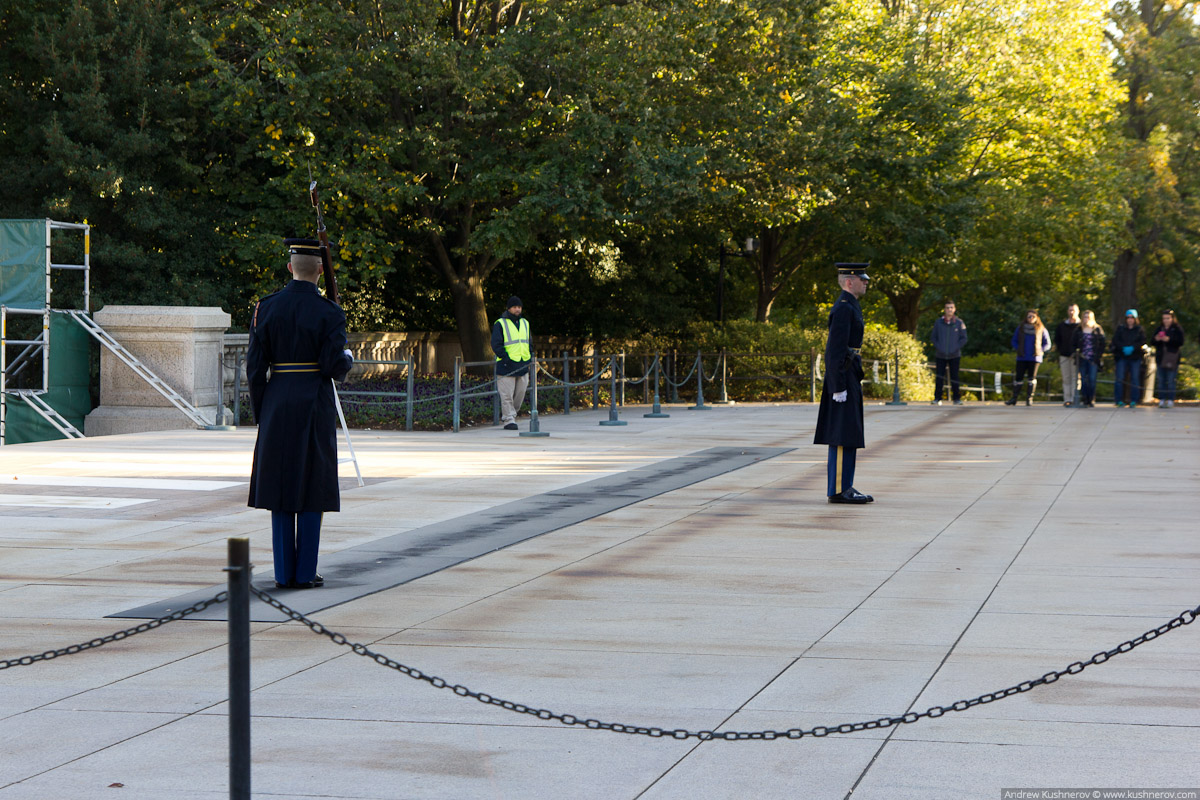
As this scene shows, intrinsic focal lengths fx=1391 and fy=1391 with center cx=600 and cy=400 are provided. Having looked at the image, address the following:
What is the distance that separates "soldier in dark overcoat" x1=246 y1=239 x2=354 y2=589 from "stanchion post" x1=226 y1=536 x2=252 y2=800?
382cm

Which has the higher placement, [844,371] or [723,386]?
[844,371]

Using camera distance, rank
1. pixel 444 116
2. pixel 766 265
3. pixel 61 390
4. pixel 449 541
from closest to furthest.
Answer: pixel 449 541 → pixel 61 390 → pixel 444 116 → pixel 766 265

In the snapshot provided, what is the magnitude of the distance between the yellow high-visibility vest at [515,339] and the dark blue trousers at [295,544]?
11301 mm

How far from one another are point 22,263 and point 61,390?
1844mm

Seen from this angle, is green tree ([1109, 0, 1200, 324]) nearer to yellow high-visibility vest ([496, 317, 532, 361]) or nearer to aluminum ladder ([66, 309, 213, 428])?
yellow high-visibility vest ([496, 317, 532, 361])

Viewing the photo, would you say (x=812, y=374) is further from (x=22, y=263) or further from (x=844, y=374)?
(x=844, y=374)

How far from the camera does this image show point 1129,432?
62.7ft

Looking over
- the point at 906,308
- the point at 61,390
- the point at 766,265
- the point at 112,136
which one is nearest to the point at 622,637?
the point at 61,390

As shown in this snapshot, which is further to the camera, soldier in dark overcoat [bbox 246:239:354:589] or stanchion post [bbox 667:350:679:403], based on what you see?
stanchion post [bbox 667:350:679:403]

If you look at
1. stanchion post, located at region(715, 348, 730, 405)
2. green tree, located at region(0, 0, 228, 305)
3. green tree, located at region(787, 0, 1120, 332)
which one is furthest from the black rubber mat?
green tree, located at region(787, 0, 1120, 332)

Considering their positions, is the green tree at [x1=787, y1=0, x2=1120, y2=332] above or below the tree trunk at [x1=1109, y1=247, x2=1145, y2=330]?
above

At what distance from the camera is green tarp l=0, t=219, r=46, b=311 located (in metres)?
19.4

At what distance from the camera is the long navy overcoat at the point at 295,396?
7.50 metres

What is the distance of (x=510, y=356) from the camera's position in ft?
61.8
